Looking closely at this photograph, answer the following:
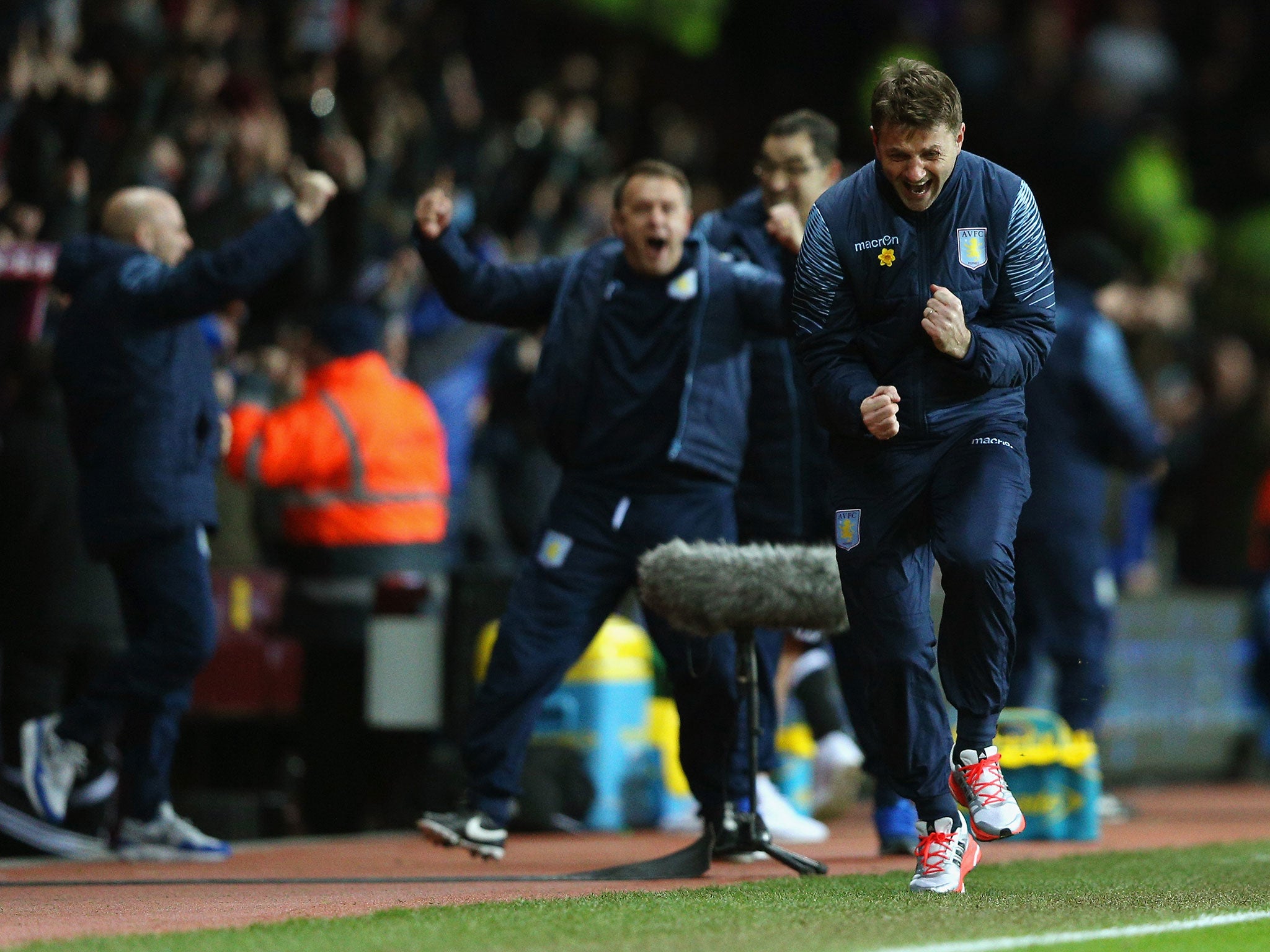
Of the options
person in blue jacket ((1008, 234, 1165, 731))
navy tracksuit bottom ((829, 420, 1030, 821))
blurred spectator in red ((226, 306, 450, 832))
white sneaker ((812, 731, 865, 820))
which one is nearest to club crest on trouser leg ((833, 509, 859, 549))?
navy tracksuit bottom ((829, 420, 1030, 821))

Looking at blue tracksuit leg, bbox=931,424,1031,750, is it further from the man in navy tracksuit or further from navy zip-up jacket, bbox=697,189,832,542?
navy zip-up jacket, bbox=697,189,832,542

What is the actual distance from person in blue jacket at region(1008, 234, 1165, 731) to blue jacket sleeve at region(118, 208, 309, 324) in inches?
150

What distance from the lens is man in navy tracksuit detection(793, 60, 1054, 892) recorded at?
5.43 meters

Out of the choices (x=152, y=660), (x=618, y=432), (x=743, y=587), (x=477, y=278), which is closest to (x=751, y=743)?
(x=743, y=587)

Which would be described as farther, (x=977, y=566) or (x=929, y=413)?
(x=929, y=413)

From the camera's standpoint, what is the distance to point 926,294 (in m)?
5.57

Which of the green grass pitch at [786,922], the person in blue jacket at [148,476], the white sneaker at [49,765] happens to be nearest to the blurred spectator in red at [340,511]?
the person in blue jacket at [148,476]

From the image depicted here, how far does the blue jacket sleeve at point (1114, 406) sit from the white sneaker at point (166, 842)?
179 inches

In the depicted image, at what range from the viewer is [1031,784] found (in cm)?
830

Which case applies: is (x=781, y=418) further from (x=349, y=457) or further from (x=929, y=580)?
(x=349, y=457)

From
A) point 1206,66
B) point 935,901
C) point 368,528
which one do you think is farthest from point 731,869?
point 1206,66

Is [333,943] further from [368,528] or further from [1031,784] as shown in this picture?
[368,528]

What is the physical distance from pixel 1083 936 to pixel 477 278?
326 cm

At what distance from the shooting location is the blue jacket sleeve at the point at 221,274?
7.19 metres
